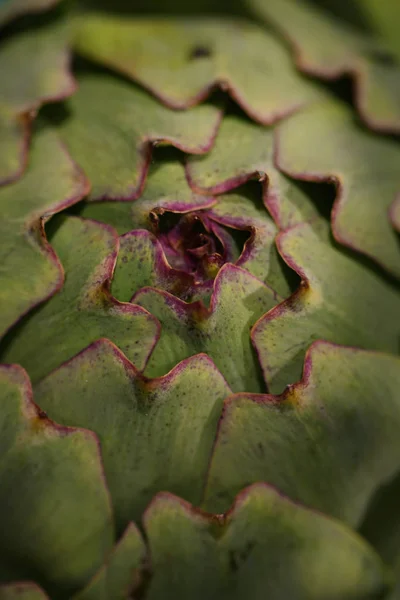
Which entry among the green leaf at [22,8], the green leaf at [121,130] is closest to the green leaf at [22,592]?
the green leaf at [121,130]

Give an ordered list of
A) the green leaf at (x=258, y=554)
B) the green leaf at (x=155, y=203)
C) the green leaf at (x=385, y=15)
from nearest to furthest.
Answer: the green leaf at (x=258, y=554), the green leaf at (x=155, y=203), the green leaf at (x=385, y=15)

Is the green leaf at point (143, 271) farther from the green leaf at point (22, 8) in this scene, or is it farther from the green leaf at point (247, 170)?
the green leaf at point (22, 8)

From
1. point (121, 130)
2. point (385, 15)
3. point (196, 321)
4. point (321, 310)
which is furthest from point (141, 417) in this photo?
point (385, 15)

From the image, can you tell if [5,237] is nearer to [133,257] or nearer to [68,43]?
[133,257]

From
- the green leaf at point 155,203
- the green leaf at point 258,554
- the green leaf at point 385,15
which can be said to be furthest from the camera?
the green leaf at point 385,15

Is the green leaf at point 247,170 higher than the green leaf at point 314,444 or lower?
higher

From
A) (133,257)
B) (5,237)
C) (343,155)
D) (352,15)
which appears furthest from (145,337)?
(352,15)

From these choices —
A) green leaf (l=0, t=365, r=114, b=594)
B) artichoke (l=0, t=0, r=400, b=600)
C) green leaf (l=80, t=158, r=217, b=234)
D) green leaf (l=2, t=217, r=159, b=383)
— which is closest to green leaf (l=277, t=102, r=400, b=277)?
artichoke (l=0, t=0, r=400, b=600)

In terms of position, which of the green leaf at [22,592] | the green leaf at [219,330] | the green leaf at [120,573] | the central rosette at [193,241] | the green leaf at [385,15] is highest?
the green leaf at [385,15]
